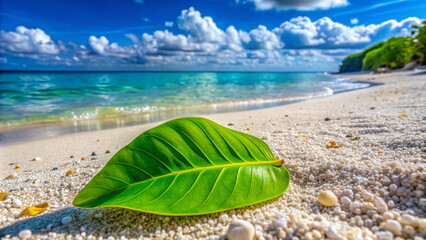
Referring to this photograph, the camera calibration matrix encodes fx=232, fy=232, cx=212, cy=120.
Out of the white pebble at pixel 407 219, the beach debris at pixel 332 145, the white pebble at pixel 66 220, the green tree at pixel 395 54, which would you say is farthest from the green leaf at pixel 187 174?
the green tree at pixel 395 54

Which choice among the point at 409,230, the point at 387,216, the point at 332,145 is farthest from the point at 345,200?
the point at 332,145

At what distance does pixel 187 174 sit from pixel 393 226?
31.6 inches

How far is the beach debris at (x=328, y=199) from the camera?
107 centimetres

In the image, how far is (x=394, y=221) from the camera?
0.81 meters

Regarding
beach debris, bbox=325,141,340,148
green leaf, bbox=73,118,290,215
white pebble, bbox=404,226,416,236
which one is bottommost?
beach debris, bbox=325,141,340,148

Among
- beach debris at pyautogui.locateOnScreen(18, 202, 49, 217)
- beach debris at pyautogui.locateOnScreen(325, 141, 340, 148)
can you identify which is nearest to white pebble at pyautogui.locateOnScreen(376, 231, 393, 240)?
beach debris at pyautogui.locateOnScreen(325, 141, 340, 148)

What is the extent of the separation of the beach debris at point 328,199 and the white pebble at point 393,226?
247 millimetres

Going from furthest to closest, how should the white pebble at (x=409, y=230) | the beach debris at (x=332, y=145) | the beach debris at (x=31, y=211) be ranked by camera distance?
the beach debris at (x=332, y=145)
the beach debris at (x=31, y=211)
the white pebble at (x=409, y=230)

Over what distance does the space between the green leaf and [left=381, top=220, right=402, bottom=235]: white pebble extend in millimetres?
420

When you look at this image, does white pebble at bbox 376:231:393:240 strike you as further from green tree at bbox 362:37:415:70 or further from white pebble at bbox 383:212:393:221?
green tree at bbox 362:37:415:70

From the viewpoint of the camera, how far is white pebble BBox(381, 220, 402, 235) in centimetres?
78

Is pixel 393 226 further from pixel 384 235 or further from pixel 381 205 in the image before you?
pixel 381 205

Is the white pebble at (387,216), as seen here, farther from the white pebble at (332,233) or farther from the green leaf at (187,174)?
the green leaf at (187,174)

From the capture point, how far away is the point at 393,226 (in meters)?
0.80
